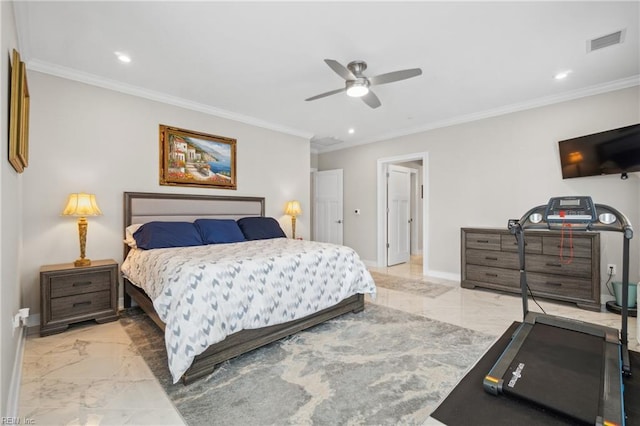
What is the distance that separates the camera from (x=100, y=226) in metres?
3.32

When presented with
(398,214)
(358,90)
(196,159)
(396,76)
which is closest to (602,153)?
(396,76)

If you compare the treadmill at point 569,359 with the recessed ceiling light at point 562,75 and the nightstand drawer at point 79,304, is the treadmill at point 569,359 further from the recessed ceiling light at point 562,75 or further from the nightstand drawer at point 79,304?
the nightstand drawer at point 79,304

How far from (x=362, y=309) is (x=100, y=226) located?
3.12 meters

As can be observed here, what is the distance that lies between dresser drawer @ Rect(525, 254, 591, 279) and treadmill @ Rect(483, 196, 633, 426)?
190 cm

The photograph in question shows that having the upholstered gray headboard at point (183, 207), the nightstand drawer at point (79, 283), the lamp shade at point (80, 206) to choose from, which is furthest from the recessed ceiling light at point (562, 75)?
the nightstand drawer at point (79, 283)

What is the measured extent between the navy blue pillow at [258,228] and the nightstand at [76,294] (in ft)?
5.19

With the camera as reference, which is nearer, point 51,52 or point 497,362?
point 497,362

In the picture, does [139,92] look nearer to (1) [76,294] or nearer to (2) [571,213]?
(1) [76,294]

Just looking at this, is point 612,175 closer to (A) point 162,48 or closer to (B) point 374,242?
(B) point 374,242

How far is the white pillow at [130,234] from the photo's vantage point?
3312 millimetres

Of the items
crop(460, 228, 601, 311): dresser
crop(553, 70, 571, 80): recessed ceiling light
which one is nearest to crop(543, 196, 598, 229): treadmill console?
crop(460, 228, 601, 311): dresser

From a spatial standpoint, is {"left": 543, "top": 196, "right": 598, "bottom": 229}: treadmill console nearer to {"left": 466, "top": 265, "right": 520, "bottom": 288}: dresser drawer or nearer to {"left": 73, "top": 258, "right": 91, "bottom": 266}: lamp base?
{"left": 466, "top": 265, "right": 520, "bottom": 288}: dresser drawer

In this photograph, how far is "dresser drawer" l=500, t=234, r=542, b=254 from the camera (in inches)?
146

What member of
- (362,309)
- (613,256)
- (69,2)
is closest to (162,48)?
(69,2)
